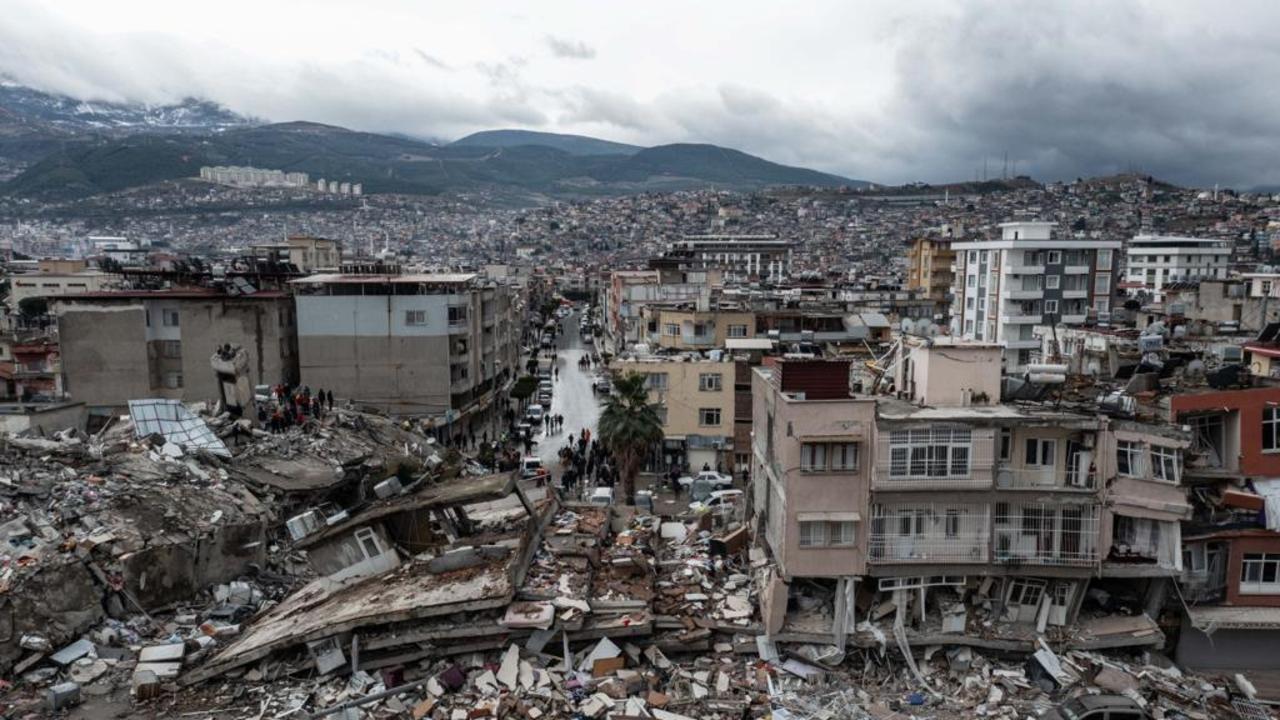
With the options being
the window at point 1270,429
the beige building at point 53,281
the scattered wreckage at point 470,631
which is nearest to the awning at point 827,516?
the scattered wreckage at point 470,631

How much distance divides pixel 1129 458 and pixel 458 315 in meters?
29.4

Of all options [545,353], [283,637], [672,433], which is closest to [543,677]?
[283,637]

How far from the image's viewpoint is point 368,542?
1805 cm

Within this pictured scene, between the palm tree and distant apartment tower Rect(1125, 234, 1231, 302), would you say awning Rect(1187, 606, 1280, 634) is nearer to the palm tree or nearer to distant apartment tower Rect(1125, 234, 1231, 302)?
the palm tree

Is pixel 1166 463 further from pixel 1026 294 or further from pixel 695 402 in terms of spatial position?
pixel 1026 294

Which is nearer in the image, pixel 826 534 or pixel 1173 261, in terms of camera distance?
pixel 826 534

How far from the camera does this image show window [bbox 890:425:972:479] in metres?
15.6

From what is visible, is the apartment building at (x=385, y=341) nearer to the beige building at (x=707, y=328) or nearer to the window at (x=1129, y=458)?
the beige building at (x=707, y=328)

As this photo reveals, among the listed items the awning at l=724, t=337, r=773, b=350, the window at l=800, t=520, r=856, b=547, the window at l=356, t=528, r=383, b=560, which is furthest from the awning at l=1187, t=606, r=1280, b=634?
the awning at l=724, t=337, r=773, b=350

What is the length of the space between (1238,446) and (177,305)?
38.8 meters

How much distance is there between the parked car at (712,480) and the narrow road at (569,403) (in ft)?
19.0

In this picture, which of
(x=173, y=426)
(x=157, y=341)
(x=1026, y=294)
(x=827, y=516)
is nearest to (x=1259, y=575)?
(x=827, y=516)

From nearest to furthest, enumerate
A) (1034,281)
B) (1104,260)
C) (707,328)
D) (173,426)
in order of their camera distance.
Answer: (173,426) → (707,328) → (1034,281) → (1104,260)

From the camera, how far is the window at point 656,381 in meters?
34.5
